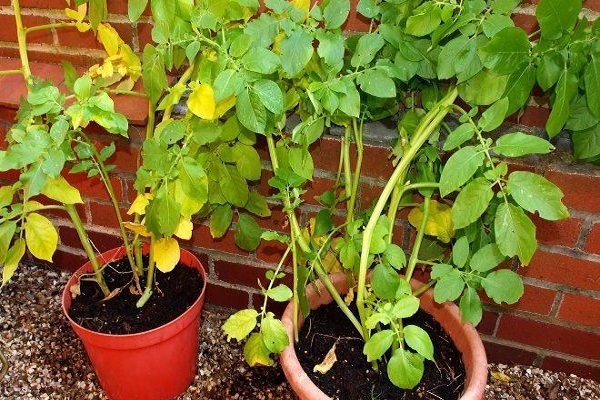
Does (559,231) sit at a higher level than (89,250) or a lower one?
higher

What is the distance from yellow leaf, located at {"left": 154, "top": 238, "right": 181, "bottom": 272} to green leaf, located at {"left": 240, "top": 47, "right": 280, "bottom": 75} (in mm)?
518

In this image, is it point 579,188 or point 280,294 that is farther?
point 579,188

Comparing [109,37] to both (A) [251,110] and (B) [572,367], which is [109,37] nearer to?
(A) [251,110]

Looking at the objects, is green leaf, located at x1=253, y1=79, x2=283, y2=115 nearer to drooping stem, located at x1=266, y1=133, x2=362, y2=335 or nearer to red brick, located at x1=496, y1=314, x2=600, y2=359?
drooping stem, located at x1=266, y1=133, x2=362, y2=335

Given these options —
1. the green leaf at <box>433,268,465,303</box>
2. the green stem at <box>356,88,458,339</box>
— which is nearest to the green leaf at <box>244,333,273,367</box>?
the green stem at <box>356,88,458,339</box>

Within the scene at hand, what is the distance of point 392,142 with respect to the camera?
4.08 feet

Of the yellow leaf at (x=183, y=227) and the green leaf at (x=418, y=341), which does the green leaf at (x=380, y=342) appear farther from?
the yellow leaf at (x=183, y=227)

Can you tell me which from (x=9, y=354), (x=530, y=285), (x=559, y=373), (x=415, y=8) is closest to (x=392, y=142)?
(x=415, y=8)

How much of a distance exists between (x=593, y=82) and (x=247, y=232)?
0.79m

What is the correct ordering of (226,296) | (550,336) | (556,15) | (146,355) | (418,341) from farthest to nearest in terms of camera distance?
1. (226,296)
2. (550,336)
3. (146,355)
4. (418,341)
5. (556,15)

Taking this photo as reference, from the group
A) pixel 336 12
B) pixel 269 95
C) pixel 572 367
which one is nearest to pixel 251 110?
pixel 269 95

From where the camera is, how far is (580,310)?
1.38 m

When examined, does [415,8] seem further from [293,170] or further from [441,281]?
[441,281]

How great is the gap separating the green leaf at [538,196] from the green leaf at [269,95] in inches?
15.4
